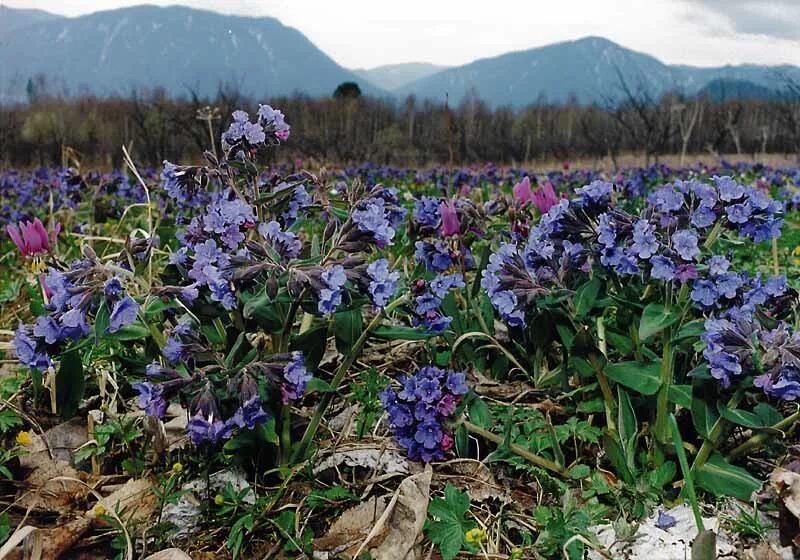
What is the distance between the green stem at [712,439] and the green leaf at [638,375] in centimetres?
13

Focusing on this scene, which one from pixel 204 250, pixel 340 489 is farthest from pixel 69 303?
pixel 340 489

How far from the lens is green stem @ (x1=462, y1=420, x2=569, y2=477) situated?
1562 millimetres

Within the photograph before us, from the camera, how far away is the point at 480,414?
64.9 inches

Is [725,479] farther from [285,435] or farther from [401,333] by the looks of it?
[285,435]

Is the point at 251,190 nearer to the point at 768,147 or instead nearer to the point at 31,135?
A: the point at 31,135

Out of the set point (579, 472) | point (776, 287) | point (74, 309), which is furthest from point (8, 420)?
point (776, 287)

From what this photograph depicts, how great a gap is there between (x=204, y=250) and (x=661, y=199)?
0.93m

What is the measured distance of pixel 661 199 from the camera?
150 cm

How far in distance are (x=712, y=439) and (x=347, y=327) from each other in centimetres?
78

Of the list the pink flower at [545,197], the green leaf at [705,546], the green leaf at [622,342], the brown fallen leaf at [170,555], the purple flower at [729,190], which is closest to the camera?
the green leaf at [705,546]

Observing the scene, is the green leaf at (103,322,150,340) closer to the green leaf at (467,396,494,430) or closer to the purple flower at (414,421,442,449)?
the purple flower at (414,421,442,449)

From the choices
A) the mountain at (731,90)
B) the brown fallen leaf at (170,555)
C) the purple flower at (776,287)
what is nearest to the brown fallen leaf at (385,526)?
the brown fallen leaf at (170,555)

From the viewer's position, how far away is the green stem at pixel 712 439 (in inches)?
56.6

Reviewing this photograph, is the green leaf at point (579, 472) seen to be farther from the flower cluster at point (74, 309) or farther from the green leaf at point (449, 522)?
the flower cluster at point (74, 309)
